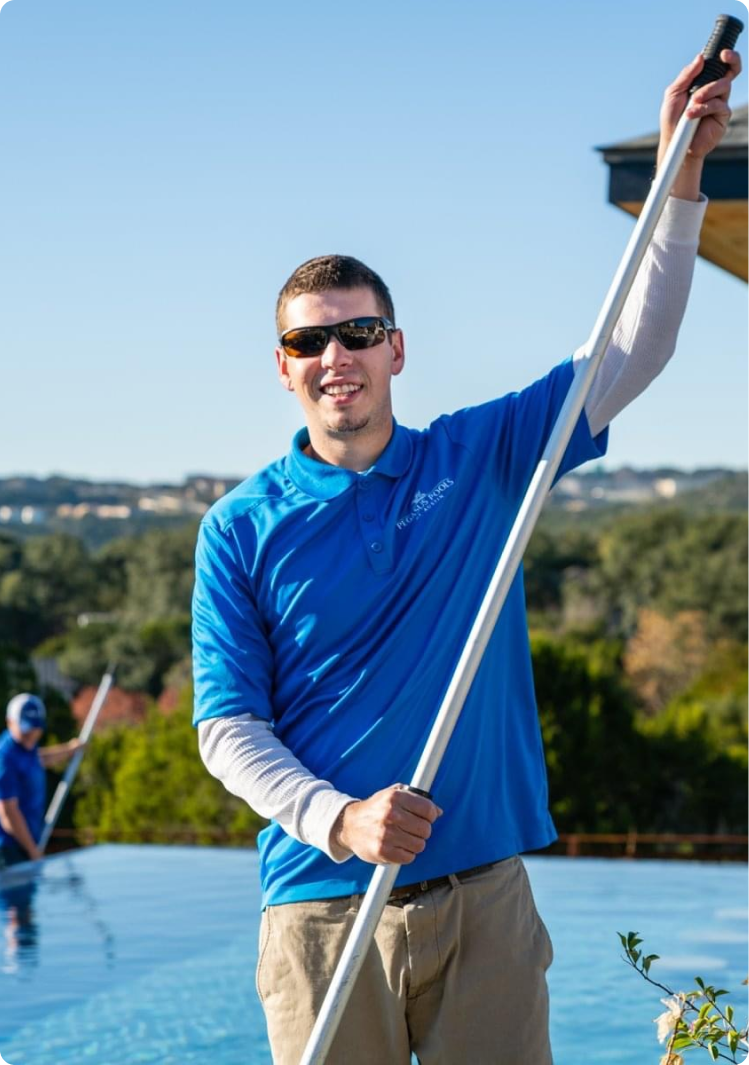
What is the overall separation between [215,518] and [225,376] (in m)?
51.5

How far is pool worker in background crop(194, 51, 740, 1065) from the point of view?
2.21 meters

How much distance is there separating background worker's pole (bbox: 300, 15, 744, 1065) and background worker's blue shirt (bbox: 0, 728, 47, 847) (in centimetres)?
502

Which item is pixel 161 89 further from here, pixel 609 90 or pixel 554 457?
pixel 554 457

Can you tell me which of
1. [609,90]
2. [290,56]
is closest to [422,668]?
[290,56]

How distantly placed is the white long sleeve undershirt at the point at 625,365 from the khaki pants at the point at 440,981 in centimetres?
19

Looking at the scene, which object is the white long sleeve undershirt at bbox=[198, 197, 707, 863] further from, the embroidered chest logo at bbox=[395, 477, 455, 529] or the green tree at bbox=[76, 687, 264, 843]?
the green tree at bbox=[76, 687, 264, 843]

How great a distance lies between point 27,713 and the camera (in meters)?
7.02

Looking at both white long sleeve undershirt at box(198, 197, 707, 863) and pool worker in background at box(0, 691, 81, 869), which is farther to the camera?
pool worker in background at box(0, 691, 81, 869)

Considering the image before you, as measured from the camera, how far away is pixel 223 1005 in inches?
211

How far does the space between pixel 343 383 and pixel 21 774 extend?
510cm

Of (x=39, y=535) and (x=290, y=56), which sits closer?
(x=290, y=56)

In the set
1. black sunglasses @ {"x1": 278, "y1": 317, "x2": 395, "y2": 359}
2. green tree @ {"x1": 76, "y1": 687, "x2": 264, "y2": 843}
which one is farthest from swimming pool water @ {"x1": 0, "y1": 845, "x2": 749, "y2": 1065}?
green tree @ {"x1": 76, "y1": 687, "x2": 264, "y2": 843}

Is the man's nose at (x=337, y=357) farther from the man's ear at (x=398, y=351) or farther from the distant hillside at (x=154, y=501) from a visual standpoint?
the distant hillside at (x=154, y=501)

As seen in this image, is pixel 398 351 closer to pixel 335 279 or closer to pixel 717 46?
pixel 335 279
